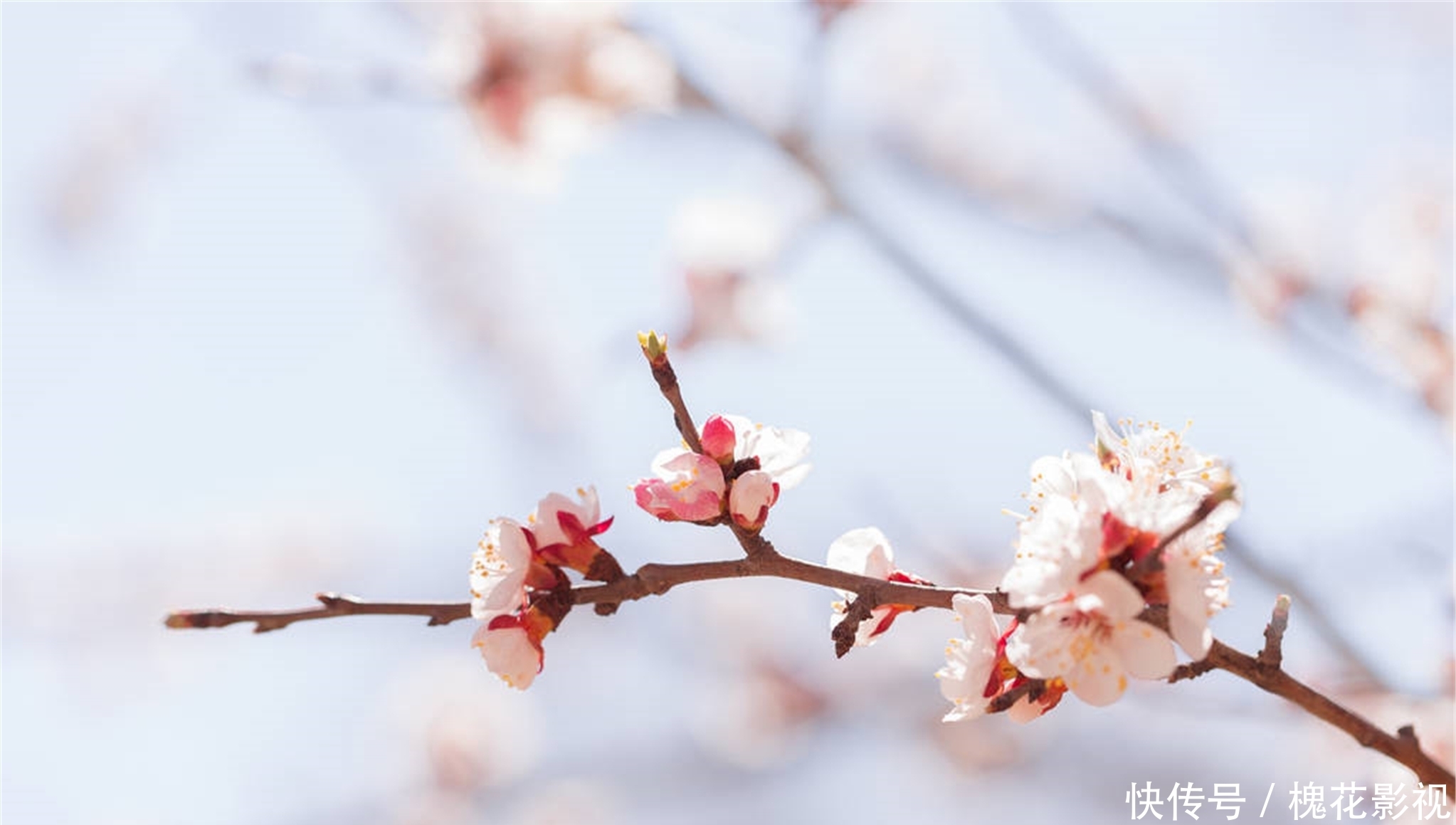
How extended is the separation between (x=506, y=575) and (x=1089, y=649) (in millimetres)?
423

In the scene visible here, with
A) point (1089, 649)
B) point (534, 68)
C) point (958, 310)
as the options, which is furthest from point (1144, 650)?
point (534, 68)

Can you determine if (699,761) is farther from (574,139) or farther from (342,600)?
(342,600)

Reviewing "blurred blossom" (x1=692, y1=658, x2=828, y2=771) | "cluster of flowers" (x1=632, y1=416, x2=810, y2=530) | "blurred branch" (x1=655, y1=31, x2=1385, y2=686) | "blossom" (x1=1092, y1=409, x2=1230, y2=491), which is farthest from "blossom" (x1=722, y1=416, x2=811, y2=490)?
Result: "blurred blossom" (x1=692, y1=658, x2=828, y2=771)

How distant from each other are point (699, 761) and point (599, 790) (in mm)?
473

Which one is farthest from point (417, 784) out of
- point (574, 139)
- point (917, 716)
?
point (574, 139)

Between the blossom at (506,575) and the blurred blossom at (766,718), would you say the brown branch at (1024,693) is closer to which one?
the blossom at (506,575)

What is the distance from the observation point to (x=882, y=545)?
848 millimetres

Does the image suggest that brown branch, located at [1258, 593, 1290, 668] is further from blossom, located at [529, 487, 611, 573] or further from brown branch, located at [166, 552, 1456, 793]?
blossom, located at [529, 487, 611, 573]

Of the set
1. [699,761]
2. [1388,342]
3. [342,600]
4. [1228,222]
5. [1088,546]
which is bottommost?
[342,600]

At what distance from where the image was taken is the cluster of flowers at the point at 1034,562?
68 cm

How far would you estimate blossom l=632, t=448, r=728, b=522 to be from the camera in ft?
2.59

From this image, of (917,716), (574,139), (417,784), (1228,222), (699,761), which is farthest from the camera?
(699,761)

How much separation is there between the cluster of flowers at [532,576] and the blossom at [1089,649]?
314mm

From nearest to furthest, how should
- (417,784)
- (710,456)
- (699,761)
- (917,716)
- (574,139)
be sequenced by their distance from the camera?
(710,456), (574,139), (917,716), (417,784), (699,761)
